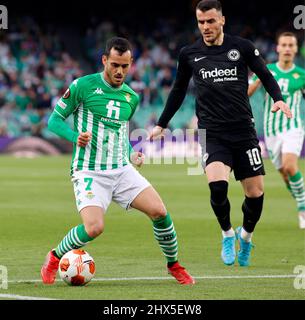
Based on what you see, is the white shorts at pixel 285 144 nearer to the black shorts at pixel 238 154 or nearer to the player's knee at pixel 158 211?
the black shorts at pixel 238 154

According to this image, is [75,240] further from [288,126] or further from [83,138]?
[288,126]

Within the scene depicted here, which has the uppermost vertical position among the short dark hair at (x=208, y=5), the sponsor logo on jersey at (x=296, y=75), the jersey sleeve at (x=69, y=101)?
the sponsor logo on jersey at (x=296, y=75)

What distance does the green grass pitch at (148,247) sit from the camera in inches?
313

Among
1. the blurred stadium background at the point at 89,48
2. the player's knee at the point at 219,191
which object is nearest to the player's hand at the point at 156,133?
the player's knee at the point at 219,191

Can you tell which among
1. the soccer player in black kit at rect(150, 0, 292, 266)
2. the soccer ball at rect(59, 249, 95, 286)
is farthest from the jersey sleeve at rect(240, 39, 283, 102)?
the soccer ball at rect(59, 249, 95, 286)

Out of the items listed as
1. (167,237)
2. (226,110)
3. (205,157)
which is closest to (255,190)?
(205,157)

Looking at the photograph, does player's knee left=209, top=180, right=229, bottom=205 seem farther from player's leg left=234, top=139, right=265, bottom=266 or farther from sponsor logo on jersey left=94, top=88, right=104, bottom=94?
sponsor logo on jersey left=94, top=88, right=104, bottom=94

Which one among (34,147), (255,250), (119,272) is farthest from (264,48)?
(119,272)

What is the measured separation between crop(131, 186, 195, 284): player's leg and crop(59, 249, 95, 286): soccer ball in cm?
68

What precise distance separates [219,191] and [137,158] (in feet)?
3.92

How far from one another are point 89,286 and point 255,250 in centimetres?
346

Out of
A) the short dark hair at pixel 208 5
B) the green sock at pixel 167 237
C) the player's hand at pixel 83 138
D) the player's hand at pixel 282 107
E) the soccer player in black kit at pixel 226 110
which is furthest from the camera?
the soccer player in black kit at pixel 226 110

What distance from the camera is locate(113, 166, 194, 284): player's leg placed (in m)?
8.48

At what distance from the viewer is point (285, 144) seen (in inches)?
557
